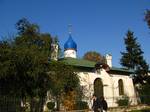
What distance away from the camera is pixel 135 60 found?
45.6 m

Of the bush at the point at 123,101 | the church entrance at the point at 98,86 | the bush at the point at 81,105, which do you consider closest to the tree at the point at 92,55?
the church entrance at the point at 98,86

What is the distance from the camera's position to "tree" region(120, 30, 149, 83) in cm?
4509

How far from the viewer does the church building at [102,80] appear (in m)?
35.2

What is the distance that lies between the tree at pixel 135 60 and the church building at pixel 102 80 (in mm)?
3055

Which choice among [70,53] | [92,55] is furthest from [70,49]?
[92,55]

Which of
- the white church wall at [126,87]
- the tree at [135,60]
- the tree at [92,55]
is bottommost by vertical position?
the white church wall at [126,87]

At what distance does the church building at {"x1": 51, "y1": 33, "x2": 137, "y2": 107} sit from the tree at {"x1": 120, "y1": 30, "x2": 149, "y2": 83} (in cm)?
306

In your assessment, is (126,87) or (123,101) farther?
(126,87)

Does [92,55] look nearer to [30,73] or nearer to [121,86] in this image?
[121,86]

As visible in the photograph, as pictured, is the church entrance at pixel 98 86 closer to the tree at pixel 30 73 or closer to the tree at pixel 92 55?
the tree at pixel 30 73

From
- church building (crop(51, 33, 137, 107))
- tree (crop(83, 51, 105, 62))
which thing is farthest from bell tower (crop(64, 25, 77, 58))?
tree (crop(83, 51, 105, 62))

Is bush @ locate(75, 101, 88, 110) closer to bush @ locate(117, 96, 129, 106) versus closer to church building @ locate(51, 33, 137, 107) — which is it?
church building @ locate(51, 33, 137, 107)

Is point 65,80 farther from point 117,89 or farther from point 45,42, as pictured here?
point 117,89

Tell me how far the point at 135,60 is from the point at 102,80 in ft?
30.8
